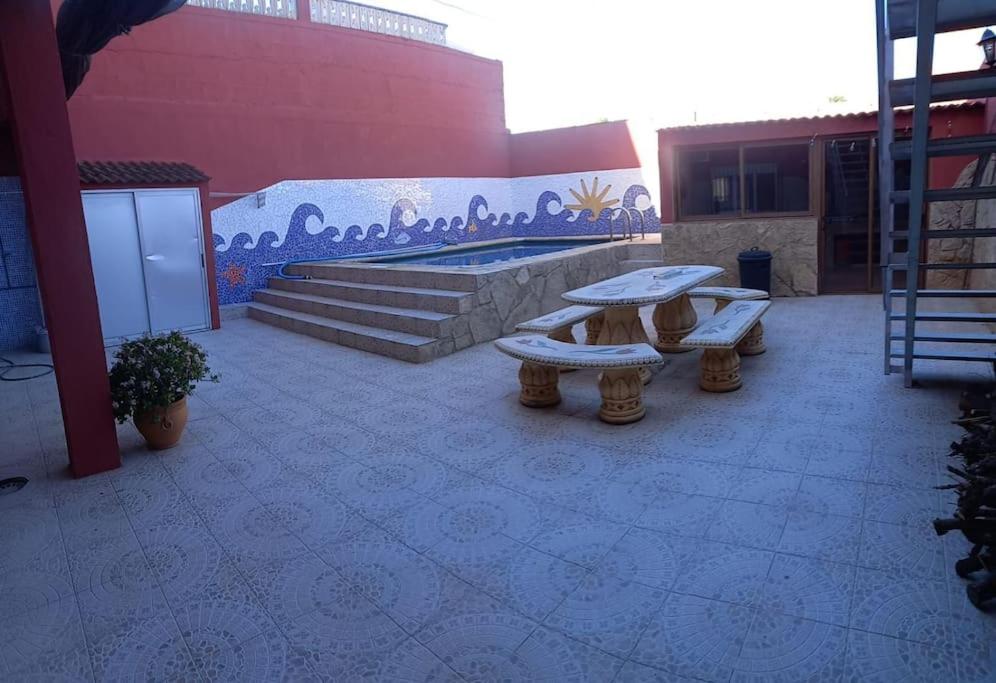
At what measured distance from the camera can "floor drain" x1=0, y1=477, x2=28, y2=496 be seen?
3.79m

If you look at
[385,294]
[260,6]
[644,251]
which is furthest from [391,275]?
[260,6]

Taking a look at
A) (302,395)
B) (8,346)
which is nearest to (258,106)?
(8,346)

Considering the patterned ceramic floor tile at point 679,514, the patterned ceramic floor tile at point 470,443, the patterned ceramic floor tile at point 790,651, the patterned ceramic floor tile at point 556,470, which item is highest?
the patterned ceramic floor tile at point 470,443

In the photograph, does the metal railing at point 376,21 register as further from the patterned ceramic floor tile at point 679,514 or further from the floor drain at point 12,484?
the patterned ceramic floor tile at point 679,514

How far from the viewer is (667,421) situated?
4.30 m

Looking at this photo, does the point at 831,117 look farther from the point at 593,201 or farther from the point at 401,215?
the point at 401,215

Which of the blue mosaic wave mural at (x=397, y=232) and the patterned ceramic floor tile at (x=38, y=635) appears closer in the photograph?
the patterned ceramic floor tile at (x=38, y=635)

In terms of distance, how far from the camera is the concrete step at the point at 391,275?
711 cm

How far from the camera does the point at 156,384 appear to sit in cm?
416

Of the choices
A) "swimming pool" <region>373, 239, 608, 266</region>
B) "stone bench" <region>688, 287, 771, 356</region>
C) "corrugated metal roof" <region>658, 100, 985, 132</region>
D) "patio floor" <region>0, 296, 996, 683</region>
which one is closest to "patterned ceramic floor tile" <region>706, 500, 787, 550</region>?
"patio floor" <region>0, 296, 996, 683</region>

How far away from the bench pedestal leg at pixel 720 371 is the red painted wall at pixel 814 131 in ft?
15.7

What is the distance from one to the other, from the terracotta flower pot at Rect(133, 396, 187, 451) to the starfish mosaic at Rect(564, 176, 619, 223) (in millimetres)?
9916

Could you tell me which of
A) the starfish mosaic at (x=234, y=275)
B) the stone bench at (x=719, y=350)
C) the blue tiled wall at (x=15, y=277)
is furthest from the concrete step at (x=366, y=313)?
the blue tiled wall at (x=15, y=277)

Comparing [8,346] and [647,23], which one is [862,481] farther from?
[647,23]
